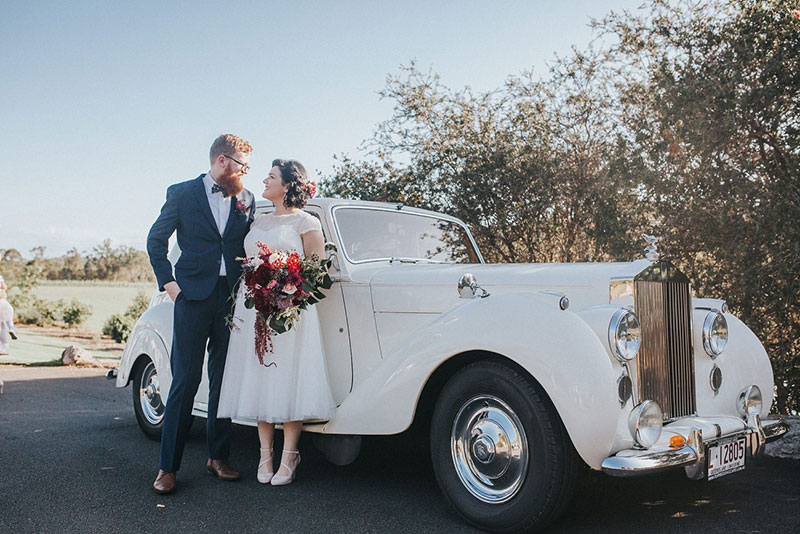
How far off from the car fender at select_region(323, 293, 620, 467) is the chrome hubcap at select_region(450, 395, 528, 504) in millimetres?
279

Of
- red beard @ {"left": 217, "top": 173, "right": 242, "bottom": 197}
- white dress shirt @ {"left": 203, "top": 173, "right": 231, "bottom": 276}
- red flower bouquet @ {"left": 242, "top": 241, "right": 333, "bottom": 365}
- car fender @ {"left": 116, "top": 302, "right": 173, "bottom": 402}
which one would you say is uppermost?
red beard @ {"left": 217, "top": 173, "right": 242, "bottom": 197}

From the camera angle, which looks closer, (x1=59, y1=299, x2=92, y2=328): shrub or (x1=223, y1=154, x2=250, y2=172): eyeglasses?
(x1=223, y1=154, x2=250, y2=172): eyeglasses

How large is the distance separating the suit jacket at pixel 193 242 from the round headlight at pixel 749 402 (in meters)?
3.10

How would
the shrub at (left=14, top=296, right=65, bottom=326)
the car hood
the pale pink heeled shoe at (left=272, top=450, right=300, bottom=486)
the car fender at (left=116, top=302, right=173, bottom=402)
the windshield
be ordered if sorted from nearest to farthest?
1. the car hood
2. the pale pink heeled shoe at (left=272, top=450, right=300, bottom=486)
3. the windshield
4. the car fender at (left=116, top=302, right=173, bottom=402)
5. the shrub at (left=14, top=296, right=65, bottom=326)

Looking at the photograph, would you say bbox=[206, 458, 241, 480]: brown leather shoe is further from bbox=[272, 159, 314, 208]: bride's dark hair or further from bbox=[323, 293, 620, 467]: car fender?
bbox=[272, 159, 314, 208]: bride's dark hair

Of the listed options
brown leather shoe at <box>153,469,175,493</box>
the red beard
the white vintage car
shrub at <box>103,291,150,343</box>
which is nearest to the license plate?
the white vintage car

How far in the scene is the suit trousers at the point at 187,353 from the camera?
3.93 meters

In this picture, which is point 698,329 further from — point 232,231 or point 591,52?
point 591,52

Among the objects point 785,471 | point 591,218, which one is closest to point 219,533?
point 785,471

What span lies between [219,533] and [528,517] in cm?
152

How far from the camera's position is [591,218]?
24.3 feet

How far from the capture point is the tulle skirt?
3926 mm

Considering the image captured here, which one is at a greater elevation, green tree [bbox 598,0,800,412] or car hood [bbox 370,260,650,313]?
green tree [bbox 598,0,800,412]

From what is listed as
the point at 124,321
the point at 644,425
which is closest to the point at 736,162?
the point at 644,425
